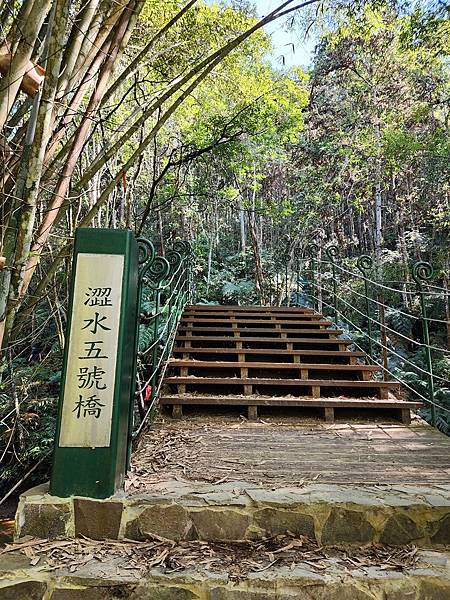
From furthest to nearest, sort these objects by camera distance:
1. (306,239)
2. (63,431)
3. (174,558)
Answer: (306,239), (63,431), (174,558)

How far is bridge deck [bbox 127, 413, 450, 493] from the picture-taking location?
6.45 feet

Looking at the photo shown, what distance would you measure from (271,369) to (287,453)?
4.61 feet

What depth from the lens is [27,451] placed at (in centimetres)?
482

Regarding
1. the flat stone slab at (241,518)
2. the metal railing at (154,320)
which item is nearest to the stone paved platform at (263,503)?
the flat stone slab at (241,518)

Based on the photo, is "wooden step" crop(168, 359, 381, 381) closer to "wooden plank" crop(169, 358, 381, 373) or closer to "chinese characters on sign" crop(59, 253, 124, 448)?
"wooden plank" crop(169, 358, 381, 373)

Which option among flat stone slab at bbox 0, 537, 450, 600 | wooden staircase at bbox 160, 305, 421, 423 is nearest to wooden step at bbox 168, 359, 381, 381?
wooden staircase at bbox 160, 305, 421, 423

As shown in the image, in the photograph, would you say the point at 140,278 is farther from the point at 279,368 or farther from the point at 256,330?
the point at 256,330

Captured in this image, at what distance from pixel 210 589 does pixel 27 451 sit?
14.1 ft

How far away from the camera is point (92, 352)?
68.2 inches

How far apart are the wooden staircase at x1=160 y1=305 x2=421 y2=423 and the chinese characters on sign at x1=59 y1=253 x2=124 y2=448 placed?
1.48 meters

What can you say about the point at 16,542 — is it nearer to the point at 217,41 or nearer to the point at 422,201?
the point at 217,41

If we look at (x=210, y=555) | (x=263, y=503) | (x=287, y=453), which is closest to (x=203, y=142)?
(x=287, y=453)

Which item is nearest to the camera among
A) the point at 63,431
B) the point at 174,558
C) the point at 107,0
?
the point at 174,558

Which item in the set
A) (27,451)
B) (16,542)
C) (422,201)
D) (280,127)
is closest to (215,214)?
(280,127)
